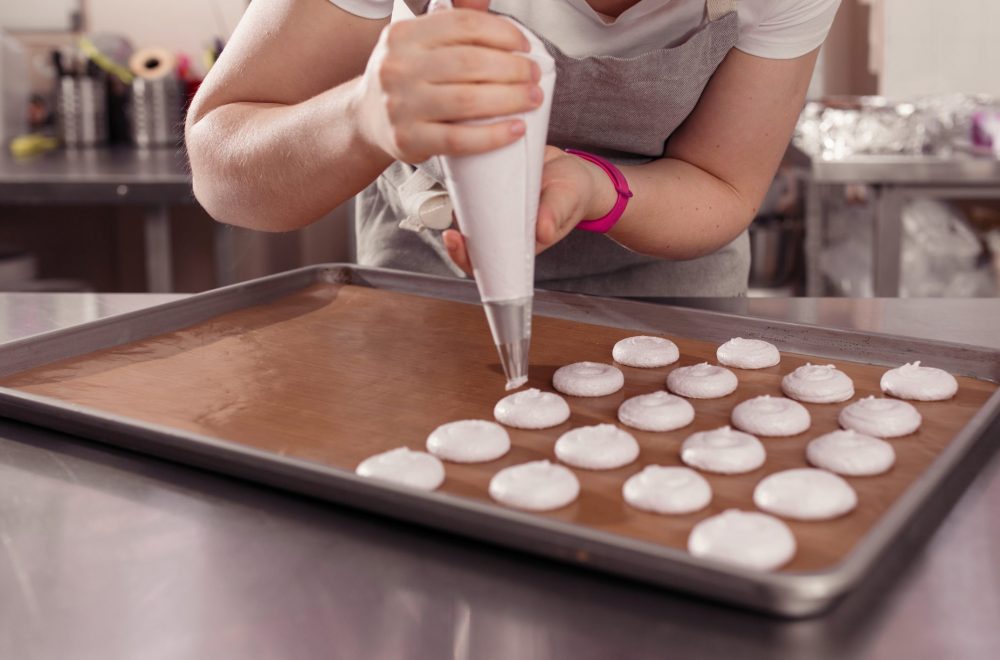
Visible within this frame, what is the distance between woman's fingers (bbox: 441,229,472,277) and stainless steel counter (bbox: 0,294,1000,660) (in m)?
0.26

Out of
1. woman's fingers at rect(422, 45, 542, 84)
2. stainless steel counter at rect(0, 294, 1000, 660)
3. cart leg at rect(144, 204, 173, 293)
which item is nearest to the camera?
stainless steel counter at rect(0, 294, 1000, 660)

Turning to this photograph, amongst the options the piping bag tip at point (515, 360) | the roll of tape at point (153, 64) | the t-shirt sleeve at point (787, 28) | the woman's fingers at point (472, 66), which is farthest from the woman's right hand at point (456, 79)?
the roll of tape at point (153, 64)

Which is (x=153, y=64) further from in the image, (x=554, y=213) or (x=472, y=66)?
(x=472, y=66)

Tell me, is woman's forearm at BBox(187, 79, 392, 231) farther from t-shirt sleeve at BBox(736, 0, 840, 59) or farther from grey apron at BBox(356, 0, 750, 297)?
t-shirt sleeve at BBox(736, 0, 840, 59)

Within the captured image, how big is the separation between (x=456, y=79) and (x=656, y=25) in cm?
69

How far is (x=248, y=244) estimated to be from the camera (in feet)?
11.5

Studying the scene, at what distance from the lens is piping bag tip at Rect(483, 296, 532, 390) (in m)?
0.98

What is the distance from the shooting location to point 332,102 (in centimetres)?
110

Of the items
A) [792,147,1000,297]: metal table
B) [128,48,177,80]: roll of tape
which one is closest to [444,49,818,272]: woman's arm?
[792,147,1000,297]: metal table

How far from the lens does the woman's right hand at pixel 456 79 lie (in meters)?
0.84

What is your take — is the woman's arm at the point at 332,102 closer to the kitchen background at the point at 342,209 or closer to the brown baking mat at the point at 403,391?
the brown baking mat at the point at 403,391

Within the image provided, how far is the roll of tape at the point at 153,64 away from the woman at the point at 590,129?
212cm

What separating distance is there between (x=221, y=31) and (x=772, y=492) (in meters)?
3.46

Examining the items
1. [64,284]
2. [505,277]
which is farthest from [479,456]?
[64,284]
